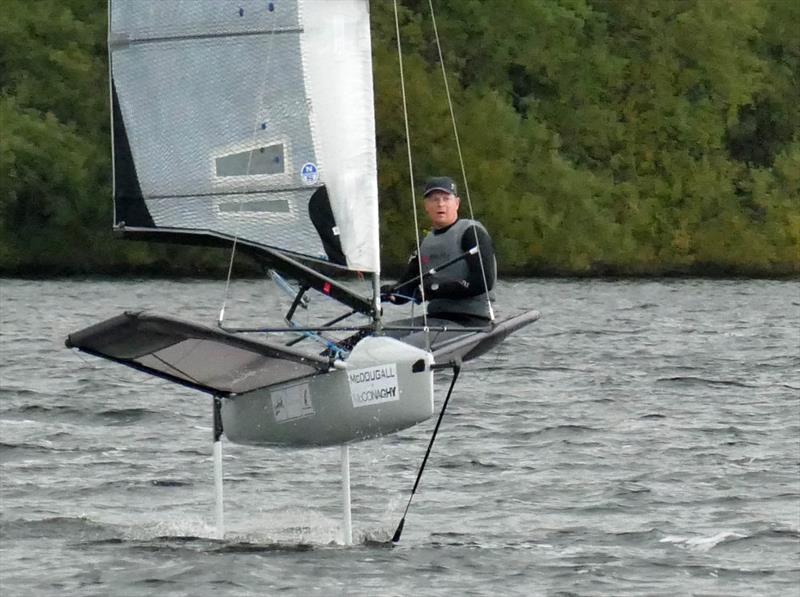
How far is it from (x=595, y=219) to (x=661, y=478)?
44.2 m

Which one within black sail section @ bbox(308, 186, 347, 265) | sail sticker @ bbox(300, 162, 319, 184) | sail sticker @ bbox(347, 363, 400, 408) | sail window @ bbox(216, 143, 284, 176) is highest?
sail window @ bbox(216, 143, 284, 176)

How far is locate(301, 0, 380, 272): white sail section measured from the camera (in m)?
11.7

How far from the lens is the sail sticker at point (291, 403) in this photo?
1169 centimetres

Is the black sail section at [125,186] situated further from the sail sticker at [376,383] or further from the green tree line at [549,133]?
the green tree line at [549,133]

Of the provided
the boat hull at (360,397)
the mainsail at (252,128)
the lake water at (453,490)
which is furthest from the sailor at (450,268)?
the lake water at (453,490)

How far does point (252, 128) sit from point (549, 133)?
163 feet

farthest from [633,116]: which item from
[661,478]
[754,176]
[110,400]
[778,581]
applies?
[778,581]

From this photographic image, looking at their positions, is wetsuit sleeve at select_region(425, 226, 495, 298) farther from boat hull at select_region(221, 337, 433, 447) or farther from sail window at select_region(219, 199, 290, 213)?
sail window at select_region(219, 199, 290, 213)

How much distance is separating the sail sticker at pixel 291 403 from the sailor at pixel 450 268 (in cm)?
81

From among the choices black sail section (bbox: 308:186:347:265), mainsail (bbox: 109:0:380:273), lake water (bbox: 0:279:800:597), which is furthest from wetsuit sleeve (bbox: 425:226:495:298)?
lake water (bbox: 0:279:800:597)

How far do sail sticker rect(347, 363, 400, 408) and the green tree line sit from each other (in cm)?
4044

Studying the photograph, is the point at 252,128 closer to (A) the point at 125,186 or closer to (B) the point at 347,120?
(B) the point at 347,120

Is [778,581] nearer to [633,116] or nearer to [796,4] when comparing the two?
[633,116]

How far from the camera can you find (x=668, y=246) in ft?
201
